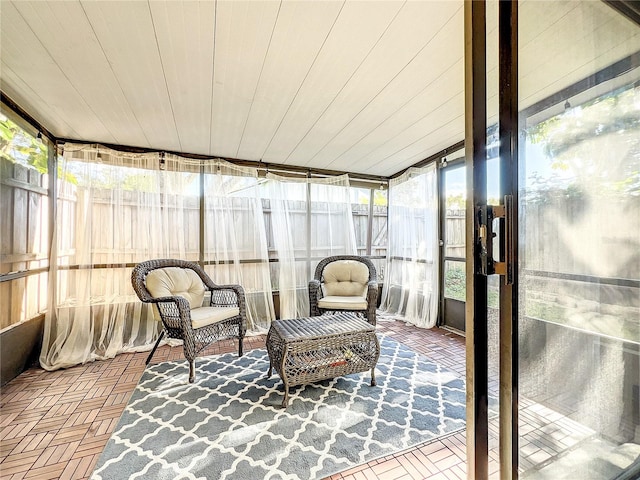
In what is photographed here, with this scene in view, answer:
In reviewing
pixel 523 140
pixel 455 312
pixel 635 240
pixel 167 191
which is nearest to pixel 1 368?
pixel 167 191

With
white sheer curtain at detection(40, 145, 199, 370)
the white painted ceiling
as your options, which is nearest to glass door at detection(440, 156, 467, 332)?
the white painted ceiling

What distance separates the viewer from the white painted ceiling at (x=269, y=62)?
2.42 ft

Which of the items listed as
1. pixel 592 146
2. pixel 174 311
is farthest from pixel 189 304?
pixel 592 146

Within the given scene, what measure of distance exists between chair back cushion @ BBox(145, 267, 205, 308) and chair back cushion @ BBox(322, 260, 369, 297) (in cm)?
148

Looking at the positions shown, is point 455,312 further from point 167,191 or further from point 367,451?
point 167,191

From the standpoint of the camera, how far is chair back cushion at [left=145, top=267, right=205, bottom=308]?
256 cm

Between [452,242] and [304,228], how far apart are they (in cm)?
194

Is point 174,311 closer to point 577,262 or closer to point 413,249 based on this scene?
point 577,262

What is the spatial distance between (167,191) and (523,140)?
133 inches

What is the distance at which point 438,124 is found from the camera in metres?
2.51

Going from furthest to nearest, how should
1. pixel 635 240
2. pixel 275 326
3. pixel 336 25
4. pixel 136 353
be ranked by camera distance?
pixel 136 353
pixel 275 326
pixel 336 25
pixel 635 240

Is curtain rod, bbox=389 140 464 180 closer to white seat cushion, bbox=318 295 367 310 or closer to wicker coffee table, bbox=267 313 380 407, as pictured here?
white seat cushion, bbox=318 295 367 310

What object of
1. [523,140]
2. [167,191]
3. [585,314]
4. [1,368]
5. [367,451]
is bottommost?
[367,451]

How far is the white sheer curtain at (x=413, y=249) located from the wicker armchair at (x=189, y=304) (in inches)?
90.6
